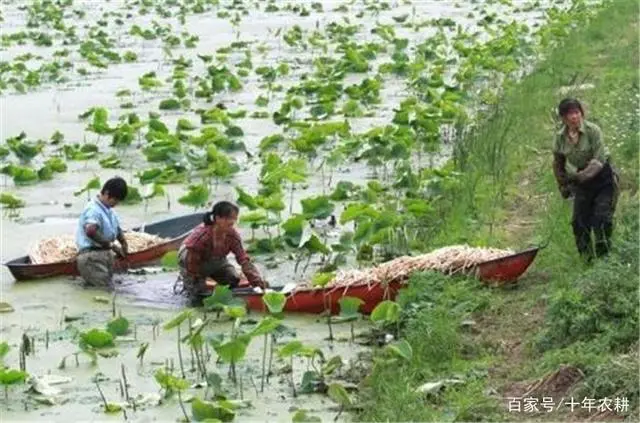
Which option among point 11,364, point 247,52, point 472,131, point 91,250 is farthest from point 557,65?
point 11,364

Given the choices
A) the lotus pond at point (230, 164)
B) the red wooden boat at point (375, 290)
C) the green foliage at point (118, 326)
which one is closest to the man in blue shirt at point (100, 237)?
the lotus pond at point (230, 164)

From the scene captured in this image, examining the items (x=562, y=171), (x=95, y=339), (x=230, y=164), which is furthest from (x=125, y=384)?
(x=230, y=164)

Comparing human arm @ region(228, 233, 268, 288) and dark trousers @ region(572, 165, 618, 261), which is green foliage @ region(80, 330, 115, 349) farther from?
dark trousers @ region(572, 165, 618, 261)

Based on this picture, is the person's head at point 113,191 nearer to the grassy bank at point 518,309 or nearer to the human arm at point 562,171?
the grassy bank at point 518,309

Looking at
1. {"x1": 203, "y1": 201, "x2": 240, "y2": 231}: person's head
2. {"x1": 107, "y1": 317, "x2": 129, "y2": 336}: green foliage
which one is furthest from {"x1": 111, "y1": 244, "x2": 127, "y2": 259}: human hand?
{"x1": 107, "y1": 317, "x2": 129, "y2": 336}: green foliage

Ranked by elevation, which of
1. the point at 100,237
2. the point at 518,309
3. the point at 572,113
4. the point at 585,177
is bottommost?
the point at 518,309

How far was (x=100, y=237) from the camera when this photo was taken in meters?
8.12

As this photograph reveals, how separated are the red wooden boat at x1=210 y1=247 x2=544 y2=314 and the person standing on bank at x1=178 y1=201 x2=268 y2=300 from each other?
0.43 metres

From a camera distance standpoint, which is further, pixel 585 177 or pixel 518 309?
pixel 518 309

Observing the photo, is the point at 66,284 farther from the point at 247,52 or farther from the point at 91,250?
the point at 247,52

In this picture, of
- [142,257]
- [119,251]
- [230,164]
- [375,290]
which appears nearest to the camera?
[375,290]

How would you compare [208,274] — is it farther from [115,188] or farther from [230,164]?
[230,164]

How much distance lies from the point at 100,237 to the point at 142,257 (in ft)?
1.64

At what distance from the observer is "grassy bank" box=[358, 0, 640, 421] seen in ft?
18.6
